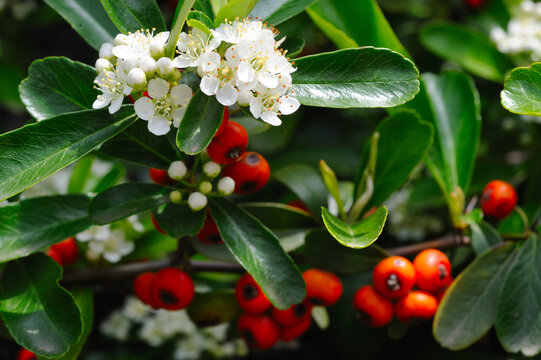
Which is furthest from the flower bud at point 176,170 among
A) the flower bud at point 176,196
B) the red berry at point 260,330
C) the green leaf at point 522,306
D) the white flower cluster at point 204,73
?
the green leaf at point 522,306

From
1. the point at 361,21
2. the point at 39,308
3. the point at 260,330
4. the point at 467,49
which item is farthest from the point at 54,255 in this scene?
the point at 467,49

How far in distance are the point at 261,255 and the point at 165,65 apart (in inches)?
17.6

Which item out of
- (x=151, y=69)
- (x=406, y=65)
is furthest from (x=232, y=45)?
(x=406, y=65)

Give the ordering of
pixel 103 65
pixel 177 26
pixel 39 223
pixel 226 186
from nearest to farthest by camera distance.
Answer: pixel 177 26 < pixel 103 65 < pixel 226 186 < pixel 39 223

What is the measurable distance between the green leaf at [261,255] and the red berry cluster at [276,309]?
0.52 feet

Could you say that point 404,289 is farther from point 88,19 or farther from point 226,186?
point 88,19

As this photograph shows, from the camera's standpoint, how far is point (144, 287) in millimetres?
1382

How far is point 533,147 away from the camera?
2.11m

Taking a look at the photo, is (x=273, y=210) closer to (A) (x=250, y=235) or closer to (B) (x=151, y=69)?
(A) (x=250, y=235)

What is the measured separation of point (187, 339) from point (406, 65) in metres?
1.37

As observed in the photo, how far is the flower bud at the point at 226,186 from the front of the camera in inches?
46.4

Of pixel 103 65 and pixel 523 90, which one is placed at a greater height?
pixel 103 65

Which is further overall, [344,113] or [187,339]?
[344,113]

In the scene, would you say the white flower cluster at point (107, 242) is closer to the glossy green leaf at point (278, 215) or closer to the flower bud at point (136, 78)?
the glossy green leaf at point (278, 215)
